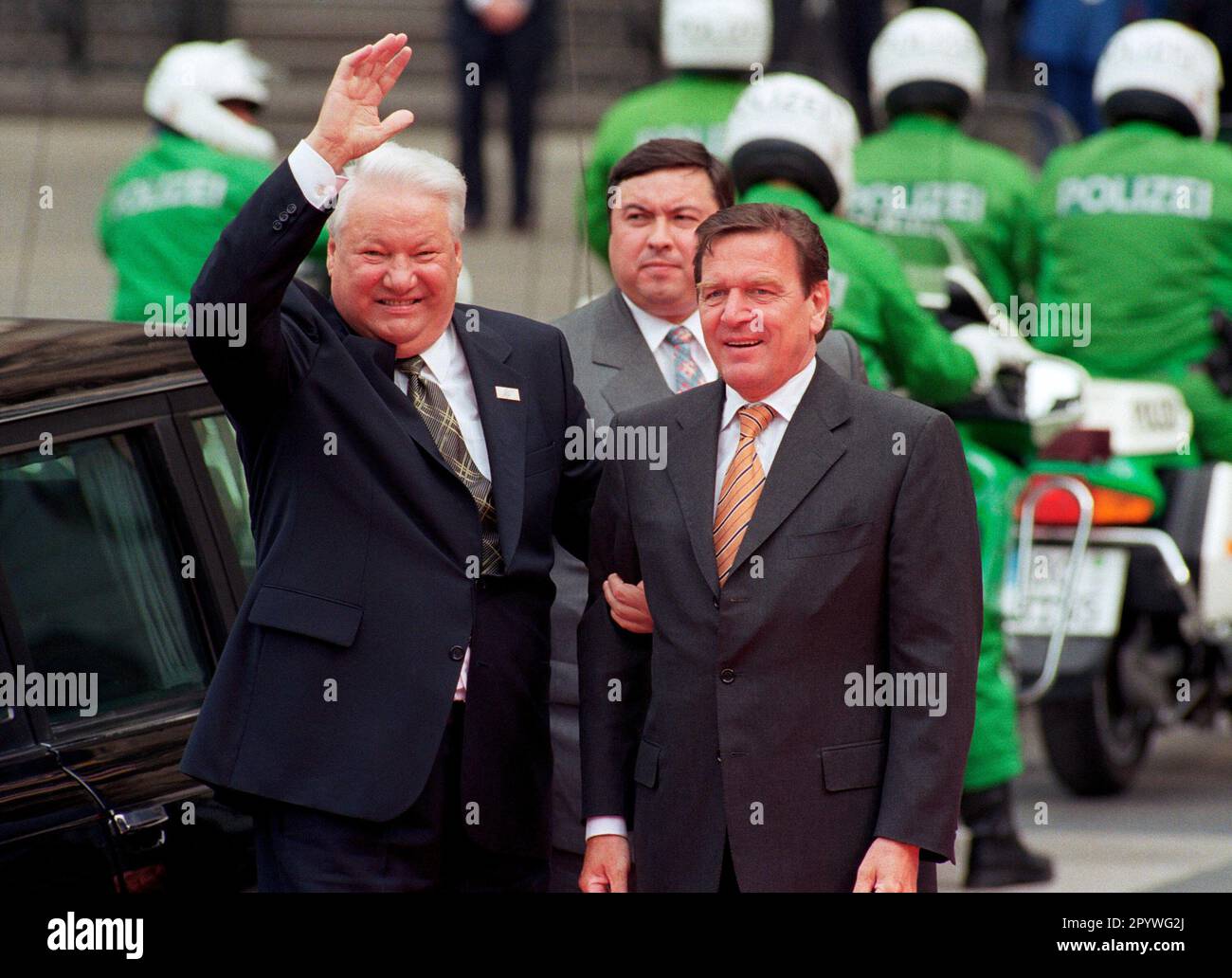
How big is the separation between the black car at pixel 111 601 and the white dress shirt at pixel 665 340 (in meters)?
0.87

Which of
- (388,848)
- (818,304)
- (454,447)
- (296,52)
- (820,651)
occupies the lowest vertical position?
(388,848)

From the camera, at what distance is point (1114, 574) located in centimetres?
732

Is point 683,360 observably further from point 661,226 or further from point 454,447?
point 454,447

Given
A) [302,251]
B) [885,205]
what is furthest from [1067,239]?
[302,251]

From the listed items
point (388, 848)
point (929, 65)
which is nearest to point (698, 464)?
point (388, 848)

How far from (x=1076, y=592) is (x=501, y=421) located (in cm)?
390

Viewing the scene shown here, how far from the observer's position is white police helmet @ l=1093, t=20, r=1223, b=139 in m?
7.95

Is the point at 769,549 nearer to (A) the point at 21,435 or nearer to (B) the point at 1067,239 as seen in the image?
(A) the point at 21,435

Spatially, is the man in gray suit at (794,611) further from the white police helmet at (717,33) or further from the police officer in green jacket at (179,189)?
the white police helmet at (717,33)

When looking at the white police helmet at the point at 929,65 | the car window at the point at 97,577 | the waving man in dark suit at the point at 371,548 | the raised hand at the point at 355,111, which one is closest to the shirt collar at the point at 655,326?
the waving man in dark suit at the point at 371,548

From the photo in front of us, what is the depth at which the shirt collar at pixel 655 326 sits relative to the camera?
4512mm

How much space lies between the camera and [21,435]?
382 centimetres

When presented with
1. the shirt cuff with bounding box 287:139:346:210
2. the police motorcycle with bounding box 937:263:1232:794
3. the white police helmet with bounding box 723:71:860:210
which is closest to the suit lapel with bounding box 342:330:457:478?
the shirt cuff with bounding box 287:139:346:210
